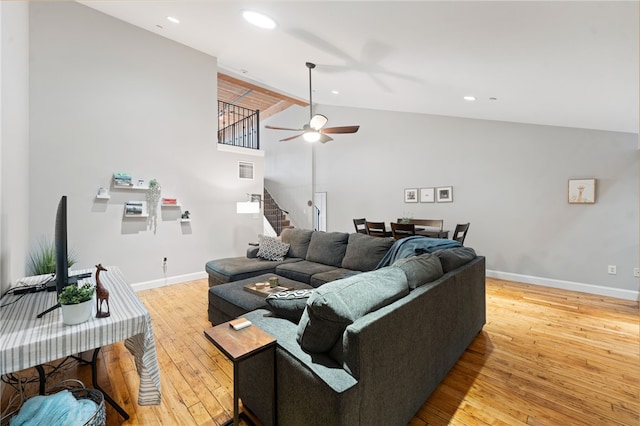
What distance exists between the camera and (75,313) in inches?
54.6

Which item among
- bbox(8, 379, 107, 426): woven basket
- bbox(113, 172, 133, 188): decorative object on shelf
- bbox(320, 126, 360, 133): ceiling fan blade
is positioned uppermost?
bbox(320, 126, 360, 133): ceiling fan blade

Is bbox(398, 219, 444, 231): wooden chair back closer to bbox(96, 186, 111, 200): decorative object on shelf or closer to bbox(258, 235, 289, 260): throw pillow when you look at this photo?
bbox(258, 235, 289, 260): throw pillow

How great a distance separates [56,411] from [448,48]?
11.8 feet

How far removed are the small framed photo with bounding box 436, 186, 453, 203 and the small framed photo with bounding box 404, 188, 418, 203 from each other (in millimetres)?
474

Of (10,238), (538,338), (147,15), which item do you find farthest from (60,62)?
(538,338)

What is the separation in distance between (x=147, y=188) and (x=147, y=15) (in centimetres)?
247

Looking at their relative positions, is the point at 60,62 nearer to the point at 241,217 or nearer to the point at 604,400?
the point at 241,217

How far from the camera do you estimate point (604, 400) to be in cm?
191

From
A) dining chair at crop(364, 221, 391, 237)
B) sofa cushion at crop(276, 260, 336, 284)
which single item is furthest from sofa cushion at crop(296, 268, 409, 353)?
dining chair at crop(364, 221, 391, 237)

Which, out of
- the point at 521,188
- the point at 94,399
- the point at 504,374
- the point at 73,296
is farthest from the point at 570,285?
the point at 73,296

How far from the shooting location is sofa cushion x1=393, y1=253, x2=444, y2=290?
1841mm

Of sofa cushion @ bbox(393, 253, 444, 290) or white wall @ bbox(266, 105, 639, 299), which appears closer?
sofa cushion @ bbox(393, 253, 444, 290)

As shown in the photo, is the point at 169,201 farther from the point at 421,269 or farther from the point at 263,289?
the point at 421,269

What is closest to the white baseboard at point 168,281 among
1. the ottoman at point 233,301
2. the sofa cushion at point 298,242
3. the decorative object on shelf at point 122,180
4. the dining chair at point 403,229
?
the decorative object on shelf at point 122,180
